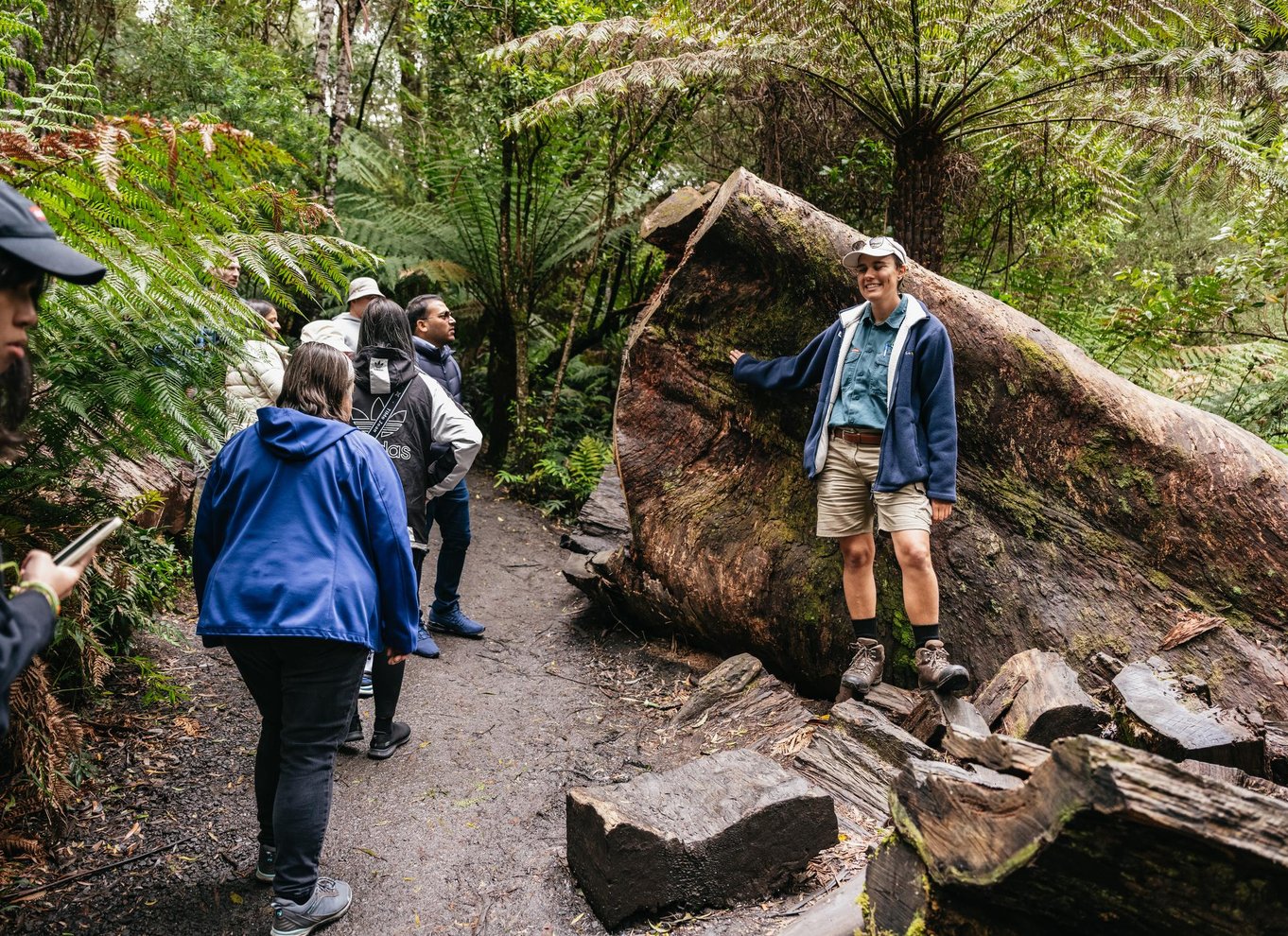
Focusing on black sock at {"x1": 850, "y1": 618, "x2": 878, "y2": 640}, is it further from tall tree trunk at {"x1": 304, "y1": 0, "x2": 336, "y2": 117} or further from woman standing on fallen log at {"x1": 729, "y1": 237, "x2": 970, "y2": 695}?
tall tree trunk at {"x1": 304, "y1": 0, "x2": 336, "y2": 117}

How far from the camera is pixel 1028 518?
14.3ft

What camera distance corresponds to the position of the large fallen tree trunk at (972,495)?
4.12 metres

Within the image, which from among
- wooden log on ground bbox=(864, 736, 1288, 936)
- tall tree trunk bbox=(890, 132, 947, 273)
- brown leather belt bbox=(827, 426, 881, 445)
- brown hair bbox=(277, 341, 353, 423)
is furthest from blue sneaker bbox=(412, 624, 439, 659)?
tall tree trunk bbox=(890, 132, 947, 273)

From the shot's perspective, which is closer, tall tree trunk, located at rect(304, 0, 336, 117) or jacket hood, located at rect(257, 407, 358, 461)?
jacket hood, located at rect(257, 407, 358, 461)

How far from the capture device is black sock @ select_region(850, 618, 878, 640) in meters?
4.15

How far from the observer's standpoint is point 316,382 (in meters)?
2.80

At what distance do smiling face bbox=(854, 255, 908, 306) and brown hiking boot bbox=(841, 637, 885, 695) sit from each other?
1743 millimetres

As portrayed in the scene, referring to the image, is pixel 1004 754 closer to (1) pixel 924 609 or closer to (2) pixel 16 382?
(1) pixel 924 609

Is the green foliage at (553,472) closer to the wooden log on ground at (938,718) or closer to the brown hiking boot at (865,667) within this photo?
the brown hiking boot at (865,667)

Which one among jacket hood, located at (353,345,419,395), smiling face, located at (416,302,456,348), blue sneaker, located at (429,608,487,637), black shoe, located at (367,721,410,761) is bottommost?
blue sneaker, located at (429,608,487,637)

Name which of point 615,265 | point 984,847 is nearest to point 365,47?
point 615,265

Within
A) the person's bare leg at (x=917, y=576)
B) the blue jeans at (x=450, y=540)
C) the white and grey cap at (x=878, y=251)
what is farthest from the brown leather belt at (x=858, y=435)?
the blue jeans at (x=450, y=540)

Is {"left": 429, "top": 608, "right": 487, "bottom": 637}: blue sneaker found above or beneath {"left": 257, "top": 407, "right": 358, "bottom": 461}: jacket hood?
beneath

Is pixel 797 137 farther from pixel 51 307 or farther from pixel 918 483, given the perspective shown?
pixel 51 307
